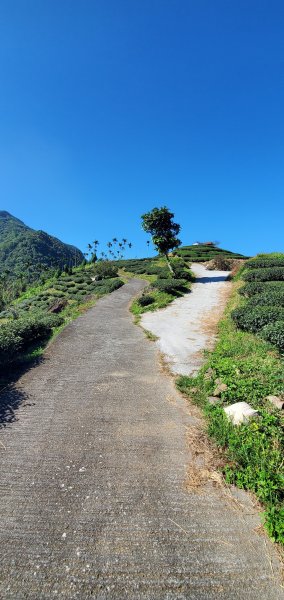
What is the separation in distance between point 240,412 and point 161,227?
2316cm

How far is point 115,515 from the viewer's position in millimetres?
3529

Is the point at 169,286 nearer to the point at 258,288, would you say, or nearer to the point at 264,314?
the point at 258,288

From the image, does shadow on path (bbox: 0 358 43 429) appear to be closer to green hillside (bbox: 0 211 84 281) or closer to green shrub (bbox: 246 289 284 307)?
green shrub (bbox: 246 289 284 307)

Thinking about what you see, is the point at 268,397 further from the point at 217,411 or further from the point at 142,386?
the point at 142,386

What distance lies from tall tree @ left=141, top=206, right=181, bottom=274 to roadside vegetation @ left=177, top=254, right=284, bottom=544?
1623 cm

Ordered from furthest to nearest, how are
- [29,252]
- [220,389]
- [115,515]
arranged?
[29,252] < [220,389] < [115,515]

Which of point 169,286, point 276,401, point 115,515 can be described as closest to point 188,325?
point 169,286

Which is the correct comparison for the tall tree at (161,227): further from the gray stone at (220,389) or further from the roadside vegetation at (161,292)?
the gray stone at (220,389)

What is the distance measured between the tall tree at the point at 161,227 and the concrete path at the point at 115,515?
2161cm

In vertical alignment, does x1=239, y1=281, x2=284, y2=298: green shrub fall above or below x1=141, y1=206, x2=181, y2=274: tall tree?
below

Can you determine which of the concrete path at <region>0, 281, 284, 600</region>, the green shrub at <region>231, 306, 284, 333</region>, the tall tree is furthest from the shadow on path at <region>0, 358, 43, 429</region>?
the tall tree

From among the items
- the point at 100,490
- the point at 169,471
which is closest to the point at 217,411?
the point at 169,471

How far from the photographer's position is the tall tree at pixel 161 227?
2622 centimetres

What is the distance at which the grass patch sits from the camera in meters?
3.67
